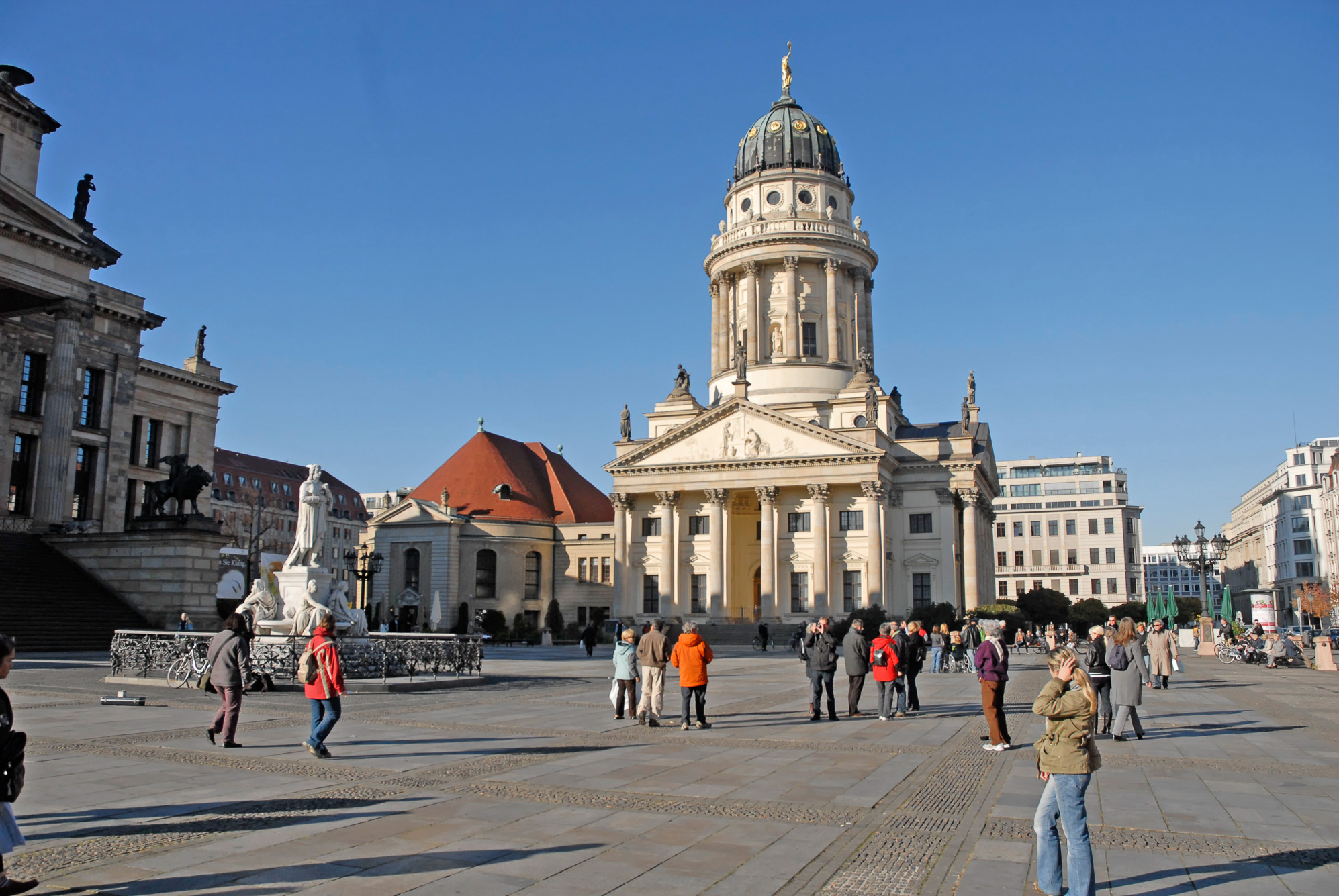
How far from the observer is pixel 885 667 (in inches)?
704

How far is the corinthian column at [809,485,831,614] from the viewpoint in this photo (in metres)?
60.8

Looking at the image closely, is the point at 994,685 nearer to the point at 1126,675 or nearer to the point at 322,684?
the point at 1126,675

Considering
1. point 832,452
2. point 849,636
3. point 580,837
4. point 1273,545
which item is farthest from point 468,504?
point 1273,545

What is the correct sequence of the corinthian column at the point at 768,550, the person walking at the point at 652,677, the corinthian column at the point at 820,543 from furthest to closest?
the corinthian column at the point at 768,550, the corinthian column at the point at 820,543, the person walking at the point at 652,677

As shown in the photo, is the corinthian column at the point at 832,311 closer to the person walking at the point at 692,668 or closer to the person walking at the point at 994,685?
the person walking at the point at 692,668

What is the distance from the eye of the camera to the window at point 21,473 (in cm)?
4269

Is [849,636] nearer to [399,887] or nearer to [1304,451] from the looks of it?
[399,887]

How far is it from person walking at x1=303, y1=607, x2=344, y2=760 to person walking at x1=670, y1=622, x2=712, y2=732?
5871 millimetres

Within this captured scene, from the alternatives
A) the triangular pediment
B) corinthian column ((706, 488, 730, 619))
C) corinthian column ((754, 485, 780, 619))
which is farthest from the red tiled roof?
corinthian column ((754, 485, 780, 619))

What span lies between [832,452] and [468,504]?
29.0 metres

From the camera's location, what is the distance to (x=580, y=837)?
332 inches

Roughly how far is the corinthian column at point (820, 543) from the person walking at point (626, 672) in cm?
4444

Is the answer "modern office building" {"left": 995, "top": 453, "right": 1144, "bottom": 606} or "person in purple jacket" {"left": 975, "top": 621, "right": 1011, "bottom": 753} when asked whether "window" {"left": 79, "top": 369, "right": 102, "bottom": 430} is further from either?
"modern office building" {"left": 995, "top": 453, "right": 1144, "bottom": 606}

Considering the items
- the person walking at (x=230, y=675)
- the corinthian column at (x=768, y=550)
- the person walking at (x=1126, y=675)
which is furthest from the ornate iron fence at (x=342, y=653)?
the corinthian column at (x=768, y=550)
